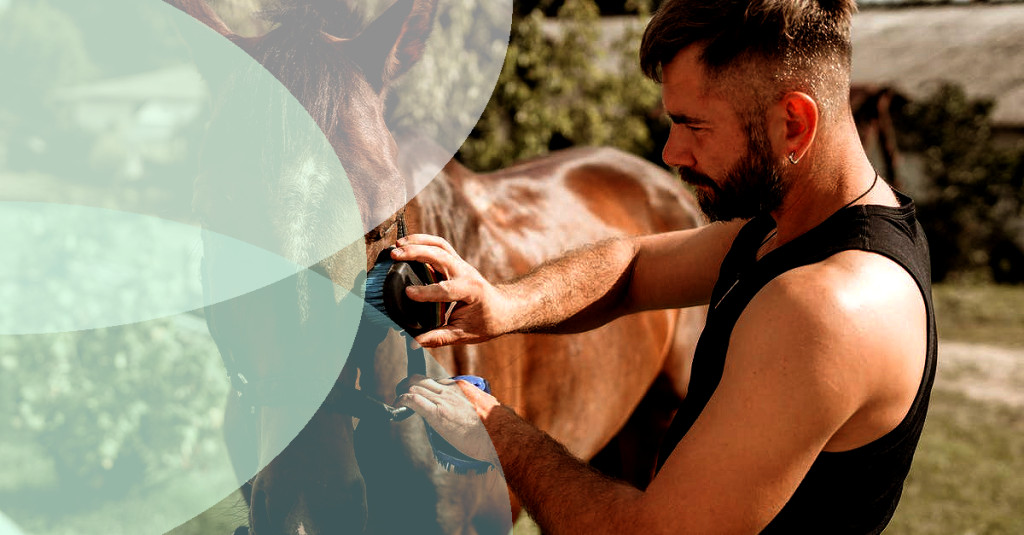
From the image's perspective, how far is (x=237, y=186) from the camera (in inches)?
61.8

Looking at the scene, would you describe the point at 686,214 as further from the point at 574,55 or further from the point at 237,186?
the point at 574,55

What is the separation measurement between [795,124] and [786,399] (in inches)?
21.4

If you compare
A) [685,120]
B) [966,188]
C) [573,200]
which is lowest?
[966,188]

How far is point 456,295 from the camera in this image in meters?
1.76

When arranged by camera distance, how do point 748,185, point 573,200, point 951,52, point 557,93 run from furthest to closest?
point 951,52 → point 557,93 → point 573,200 → point 748,185

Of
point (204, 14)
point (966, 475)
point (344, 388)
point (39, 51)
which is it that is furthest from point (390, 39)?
point (39, 51)

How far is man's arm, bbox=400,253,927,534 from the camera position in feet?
4.50

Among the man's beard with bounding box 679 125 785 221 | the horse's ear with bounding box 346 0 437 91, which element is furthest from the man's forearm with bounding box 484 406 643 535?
the horse's ear with bounding box 346 0 437 91

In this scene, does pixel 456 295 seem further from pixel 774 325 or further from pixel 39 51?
pixel 39 51

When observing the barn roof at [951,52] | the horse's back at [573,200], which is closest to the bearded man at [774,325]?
the horse's back at [573,200]

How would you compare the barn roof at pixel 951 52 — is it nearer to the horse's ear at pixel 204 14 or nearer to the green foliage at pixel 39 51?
the green foliage at pixel 39 51

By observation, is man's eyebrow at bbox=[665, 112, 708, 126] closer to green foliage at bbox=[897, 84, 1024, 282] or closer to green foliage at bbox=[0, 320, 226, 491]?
green foliage at bbox=[0, 320, 226, 491]

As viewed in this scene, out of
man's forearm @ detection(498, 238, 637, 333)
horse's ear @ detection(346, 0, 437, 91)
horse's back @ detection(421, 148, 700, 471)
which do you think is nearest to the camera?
horse's ear @ detection(346, 0, 437, 91)

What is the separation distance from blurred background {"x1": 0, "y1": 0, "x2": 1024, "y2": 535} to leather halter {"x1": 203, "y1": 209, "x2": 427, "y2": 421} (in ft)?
1.63
